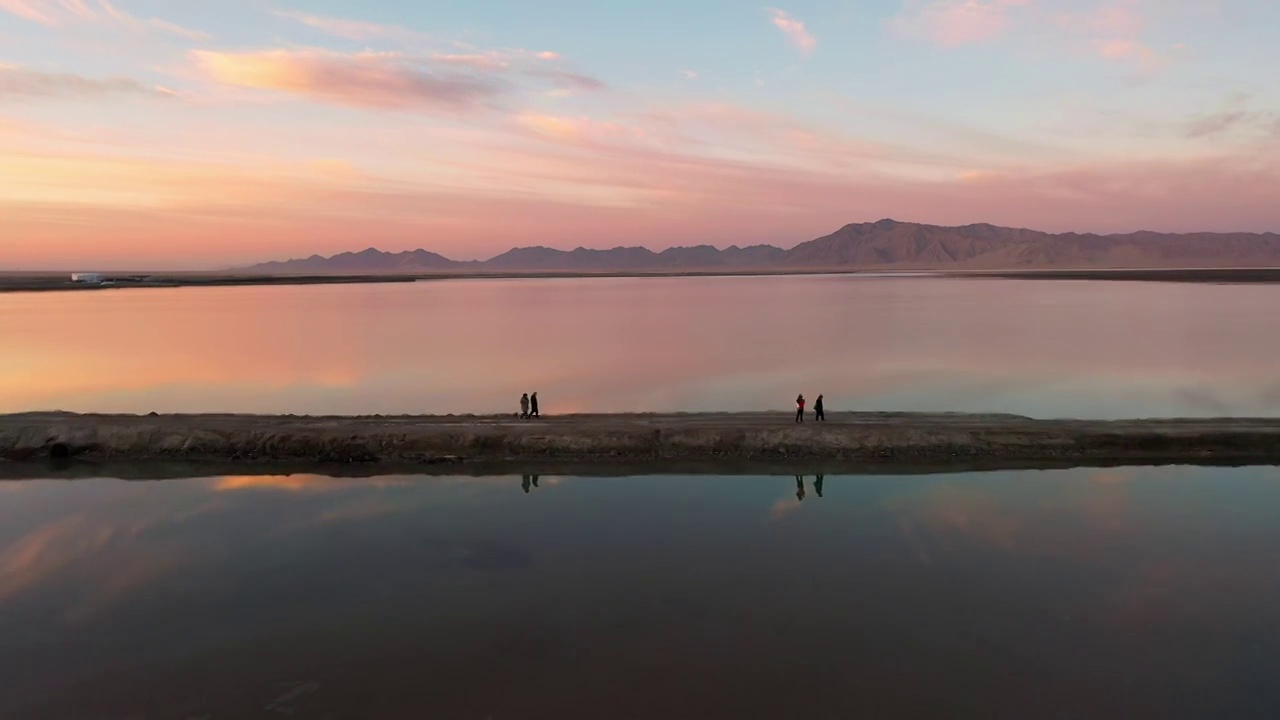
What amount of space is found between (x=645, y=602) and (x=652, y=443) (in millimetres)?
11887

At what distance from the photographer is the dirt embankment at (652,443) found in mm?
25844

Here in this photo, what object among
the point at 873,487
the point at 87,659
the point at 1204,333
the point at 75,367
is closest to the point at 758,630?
the point at 873,487

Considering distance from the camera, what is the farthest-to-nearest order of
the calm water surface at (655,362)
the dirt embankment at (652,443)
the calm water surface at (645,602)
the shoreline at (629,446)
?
the calm water surface at (655,362)
the dirt embankment at (652,443)
the shoreline at (629,446)
the calm water surface at (645,602)

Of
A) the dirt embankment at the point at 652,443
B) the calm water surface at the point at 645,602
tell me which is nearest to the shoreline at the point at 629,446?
the dirt embankment at the point at 652,443

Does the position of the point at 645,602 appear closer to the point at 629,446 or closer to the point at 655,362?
the point at 629,446

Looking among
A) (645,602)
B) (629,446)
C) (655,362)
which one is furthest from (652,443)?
(655,362)

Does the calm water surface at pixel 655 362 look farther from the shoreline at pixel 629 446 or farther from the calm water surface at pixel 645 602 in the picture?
the calm water surface at pixel 645 602

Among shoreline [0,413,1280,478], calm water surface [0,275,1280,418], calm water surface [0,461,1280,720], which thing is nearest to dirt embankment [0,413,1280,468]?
shoreline [0,413,1280,478]

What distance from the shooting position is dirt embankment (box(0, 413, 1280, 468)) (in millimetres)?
25844

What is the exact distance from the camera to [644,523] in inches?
762

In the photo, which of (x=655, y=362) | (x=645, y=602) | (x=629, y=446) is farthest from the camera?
(x=655, y=362)

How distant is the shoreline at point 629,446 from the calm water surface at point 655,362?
787 centimetres

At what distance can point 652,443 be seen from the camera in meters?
26.4

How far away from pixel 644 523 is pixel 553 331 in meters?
59.2
